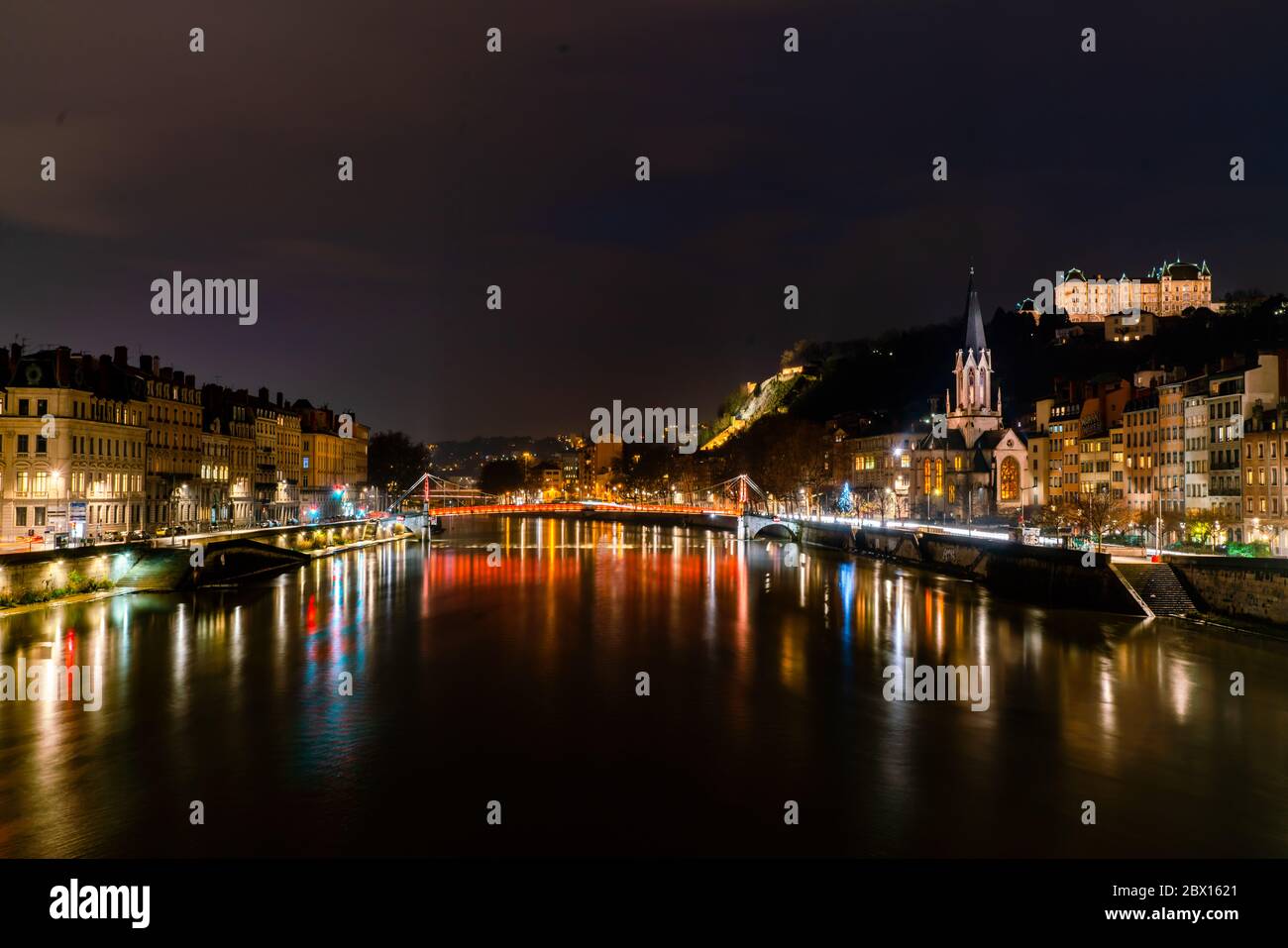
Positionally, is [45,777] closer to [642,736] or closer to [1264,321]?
[642,736]

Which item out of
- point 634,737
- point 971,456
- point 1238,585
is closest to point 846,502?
point 971,456

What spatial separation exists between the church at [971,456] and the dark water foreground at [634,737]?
2206 inches

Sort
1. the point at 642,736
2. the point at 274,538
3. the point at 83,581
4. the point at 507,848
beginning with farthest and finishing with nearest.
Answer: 1. the point at 274,538
2. the point at 83,581
3. the point at 642,736
4. the point at 507,848

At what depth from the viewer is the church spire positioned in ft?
348

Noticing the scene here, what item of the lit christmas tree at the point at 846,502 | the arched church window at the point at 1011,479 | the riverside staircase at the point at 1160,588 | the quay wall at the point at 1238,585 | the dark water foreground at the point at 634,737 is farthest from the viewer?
the lit christmas tree at the point at 846,502

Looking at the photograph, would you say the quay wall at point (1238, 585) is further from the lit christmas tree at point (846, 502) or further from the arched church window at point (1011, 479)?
the arched church window at point (1011, 479)

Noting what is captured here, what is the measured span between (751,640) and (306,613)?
18.0 m

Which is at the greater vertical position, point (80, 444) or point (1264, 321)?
point (1264, 321)

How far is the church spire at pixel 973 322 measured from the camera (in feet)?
348

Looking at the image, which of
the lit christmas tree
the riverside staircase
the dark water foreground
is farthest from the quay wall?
the lit christmas tree

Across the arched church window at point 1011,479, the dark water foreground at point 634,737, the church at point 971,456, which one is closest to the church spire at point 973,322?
the church at point 971,456

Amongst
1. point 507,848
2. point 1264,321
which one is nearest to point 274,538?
point 507,848

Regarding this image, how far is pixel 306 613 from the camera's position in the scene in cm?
4275

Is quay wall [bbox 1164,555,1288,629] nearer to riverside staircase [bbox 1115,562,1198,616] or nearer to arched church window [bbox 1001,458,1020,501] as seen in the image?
riverside staircase [bbox 1115,562,1198,616]
